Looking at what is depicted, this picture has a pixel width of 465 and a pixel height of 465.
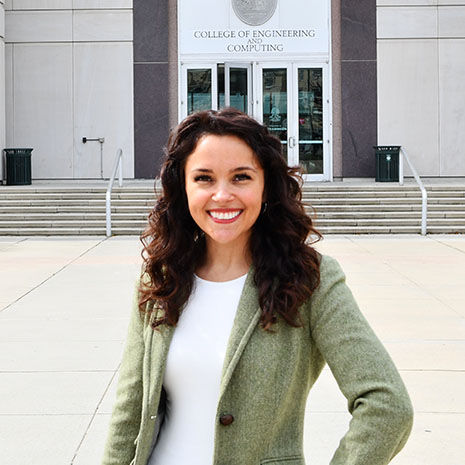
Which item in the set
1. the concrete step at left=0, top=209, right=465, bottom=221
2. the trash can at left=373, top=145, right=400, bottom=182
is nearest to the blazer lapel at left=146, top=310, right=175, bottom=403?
the concrete step at left=0, top=209, right=465, bottom=221

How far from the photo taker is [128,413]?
2186 mm

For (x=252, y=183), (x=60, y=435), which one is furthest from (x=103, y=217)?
(x=252, y=183)

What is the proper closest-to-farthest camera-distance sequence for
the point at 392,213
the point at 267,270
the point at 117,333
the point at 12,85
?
1. the point at 267,270
2. the point at 117,333
3. the point at 392,213
4. the point at 12,85

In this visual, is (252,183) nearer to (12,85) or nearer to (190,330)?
(190,330)

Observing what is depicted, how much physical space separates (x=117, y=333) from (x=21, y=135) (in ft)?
55.2

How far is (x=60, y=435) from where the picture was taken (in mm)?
5164

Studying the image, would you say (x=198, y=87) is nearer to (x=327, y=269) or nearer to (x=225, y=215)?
(x=225, y=215)

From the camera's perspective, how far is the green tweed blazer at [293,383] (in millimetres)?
1894

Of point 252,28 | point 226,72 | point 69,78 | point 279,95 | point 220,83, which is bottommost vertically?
point 279,95

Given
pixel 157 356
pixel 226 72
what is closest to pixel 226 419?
pixel 157 356

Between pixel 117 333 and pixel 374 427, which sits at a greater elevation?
pixel 374 427

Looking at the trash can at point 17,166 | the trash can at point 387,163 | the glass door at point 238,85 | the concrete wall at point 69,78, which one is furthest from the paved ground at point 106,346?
the glass door at point 238,85

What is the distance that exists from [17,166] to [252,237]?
68.3 feet

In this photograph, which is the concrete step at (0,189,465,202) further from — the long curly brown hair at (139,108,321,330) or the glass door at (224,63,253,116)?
the long curly brown hair at (139,108,321,330)
